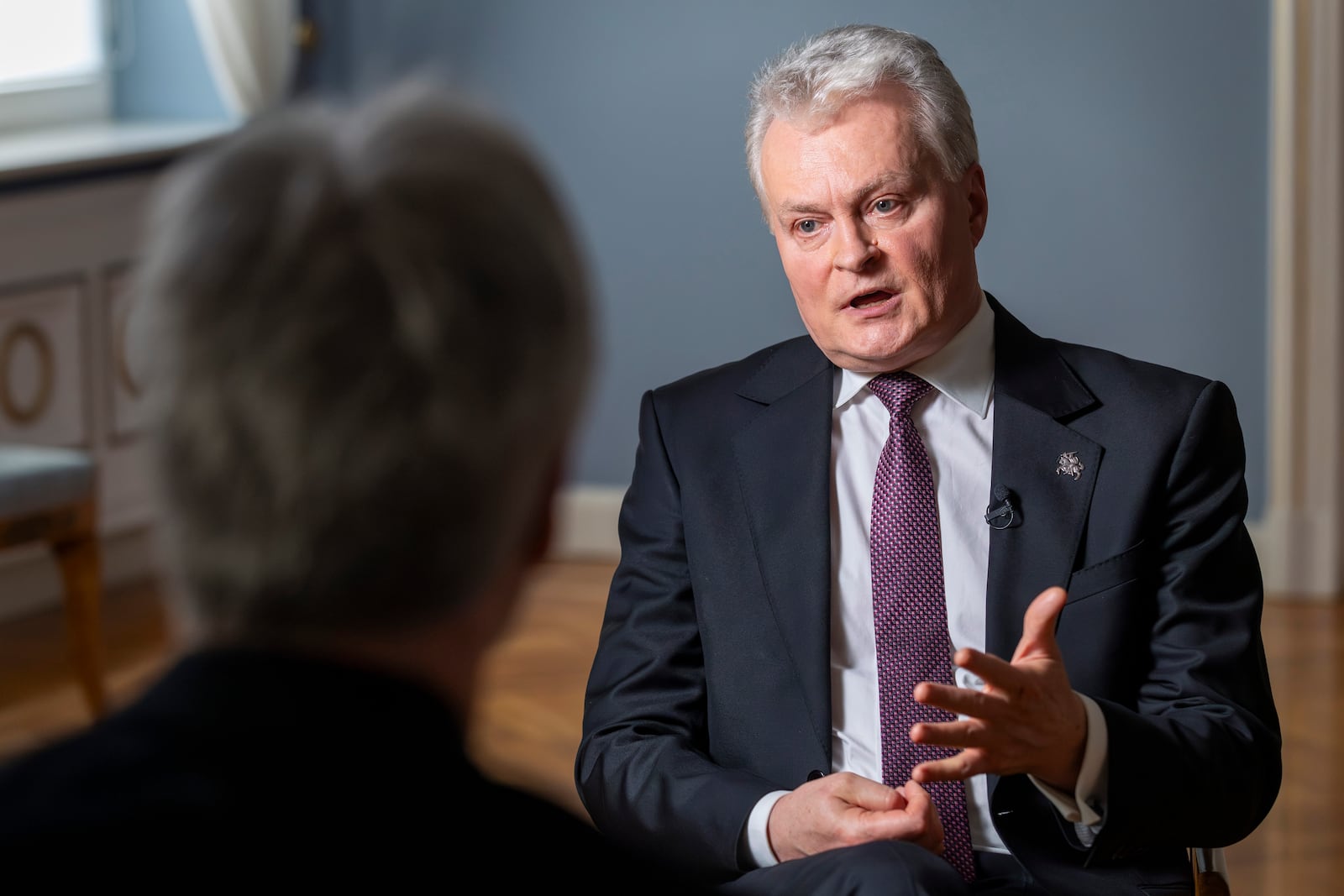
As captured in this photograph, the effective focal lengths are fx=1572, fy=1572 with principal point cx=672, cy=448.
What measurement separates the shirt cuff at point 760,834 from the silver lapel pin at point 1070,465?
48cm

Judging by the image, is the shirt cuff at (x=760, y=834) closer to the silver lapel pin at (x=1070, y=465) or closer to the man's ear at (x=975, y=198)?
the silver lapel pin at (x=1070, y=465)

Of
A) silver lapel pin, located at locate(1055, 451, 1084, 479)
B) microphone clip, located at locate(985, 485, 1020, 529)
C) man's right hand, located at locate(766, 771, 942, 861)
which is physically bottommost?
man's right hand, located at locate(766, 771, 942, 861)

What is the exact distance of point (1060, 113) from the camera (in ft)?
15.8

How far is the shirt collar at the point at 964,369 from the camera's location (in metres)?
1.84

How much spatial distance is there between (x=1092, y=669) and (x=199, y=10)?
4.22 m

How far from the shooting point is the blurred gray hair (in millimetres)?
748

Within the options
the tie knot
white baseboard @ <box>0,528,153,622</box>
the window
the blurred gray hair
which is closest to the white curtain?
the window

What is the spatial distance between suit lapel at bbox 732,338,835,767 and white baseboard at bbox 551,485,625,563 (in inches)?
134

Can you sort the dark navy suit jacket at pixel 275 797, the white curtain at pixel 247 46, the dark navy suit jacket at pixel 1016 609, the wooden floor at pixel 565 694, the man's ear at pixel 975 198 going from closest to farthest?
the dark navy suit jacket at pixel 275 797 < the dark navy suit jacket at pixel 1016 609 < the man's ear at pixel 975 198 < the wooden floor at pixel 565 694 < the white curtain at pixel 247 46

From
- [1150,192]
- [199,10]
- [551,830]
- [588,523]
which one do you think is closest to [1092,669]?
[551,830]

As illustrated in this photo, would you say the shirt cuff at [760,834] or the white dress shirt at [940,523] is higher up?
the white dress shirt at [940,523]

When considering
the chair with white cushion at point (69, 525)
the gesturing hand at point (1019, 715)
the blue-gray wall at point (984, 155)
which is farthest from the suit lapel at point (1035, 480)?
the blue-gray wall at point (984, 155)

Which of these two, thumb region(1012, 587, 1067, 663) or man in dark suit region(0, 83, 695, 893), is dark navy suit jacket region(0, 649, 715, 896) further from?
thumb region(1012, 587, 1067, 663)

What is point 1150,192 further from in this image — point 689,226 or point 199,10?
point 199,10
